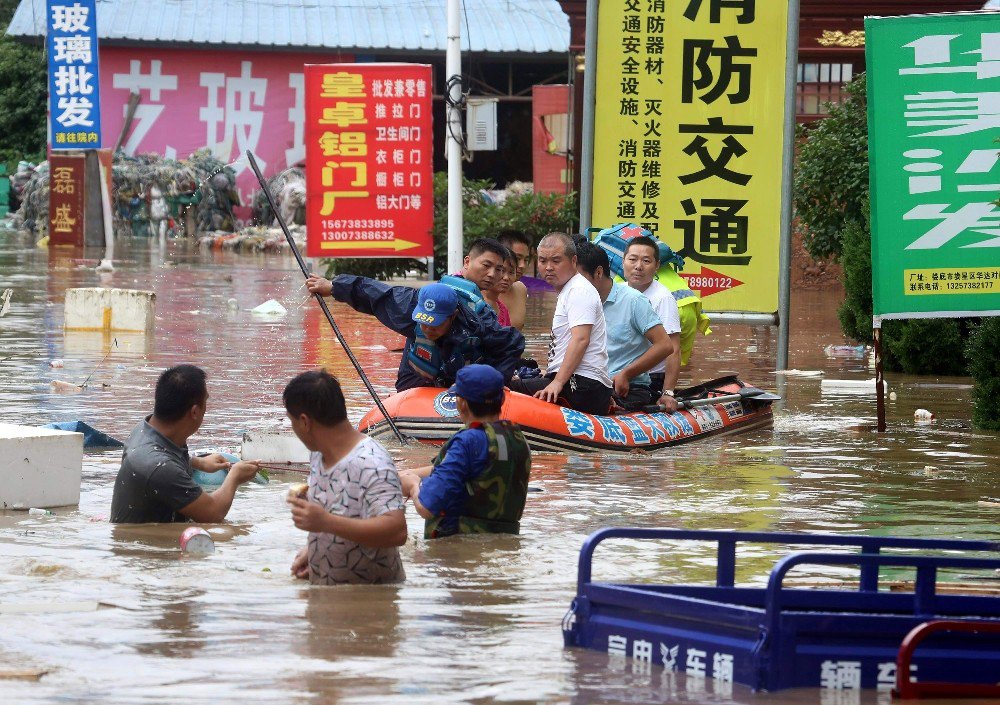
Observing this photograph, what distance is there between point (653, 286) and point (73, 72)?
2196 cm

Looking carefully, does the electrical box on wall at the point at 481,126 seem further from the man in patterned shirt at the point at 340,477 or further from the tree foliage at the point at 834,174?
the man in patterned shirt at the point at 340,477

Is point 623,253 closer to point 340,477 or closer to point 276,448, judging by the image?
point 276,448

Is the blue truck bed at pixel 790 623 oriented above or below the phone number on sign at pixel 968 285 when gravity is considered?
below

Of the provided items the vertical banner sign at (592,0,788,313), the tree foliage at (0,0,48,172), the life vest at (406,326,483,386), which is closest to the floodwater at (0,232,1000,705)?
the life vest at (406,326,483,386)

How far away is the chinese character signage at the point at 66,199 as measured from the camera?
37.2 m

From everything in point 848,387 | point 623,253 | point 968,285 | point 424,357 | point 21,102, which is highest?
point 21,102

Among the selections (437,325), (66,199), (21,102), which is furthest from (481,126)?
(21,102)

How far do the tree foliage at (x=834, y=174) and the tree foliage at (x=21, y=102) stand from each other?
3249 centimetres

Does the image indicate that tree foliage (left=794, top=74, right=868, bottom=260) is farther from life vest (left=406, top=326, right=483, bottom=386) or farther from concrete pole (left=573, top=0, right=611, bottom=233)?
life vest (left=406, top=326, right=483, bottom=386)

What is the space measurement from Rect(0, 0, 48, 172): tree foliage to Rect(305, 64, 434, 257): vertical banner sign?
29056mm

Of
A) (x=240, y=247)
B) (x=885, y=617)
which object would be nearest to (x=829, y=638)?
(x=885, y=617)

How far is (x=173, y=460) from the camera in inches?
300

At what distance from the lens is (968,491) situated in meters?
10.3

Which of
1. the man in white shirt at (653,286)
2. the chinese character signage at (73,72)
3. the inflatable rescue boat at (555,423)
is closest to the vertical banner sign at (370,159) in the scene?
the man in white shirt at (653,286)
